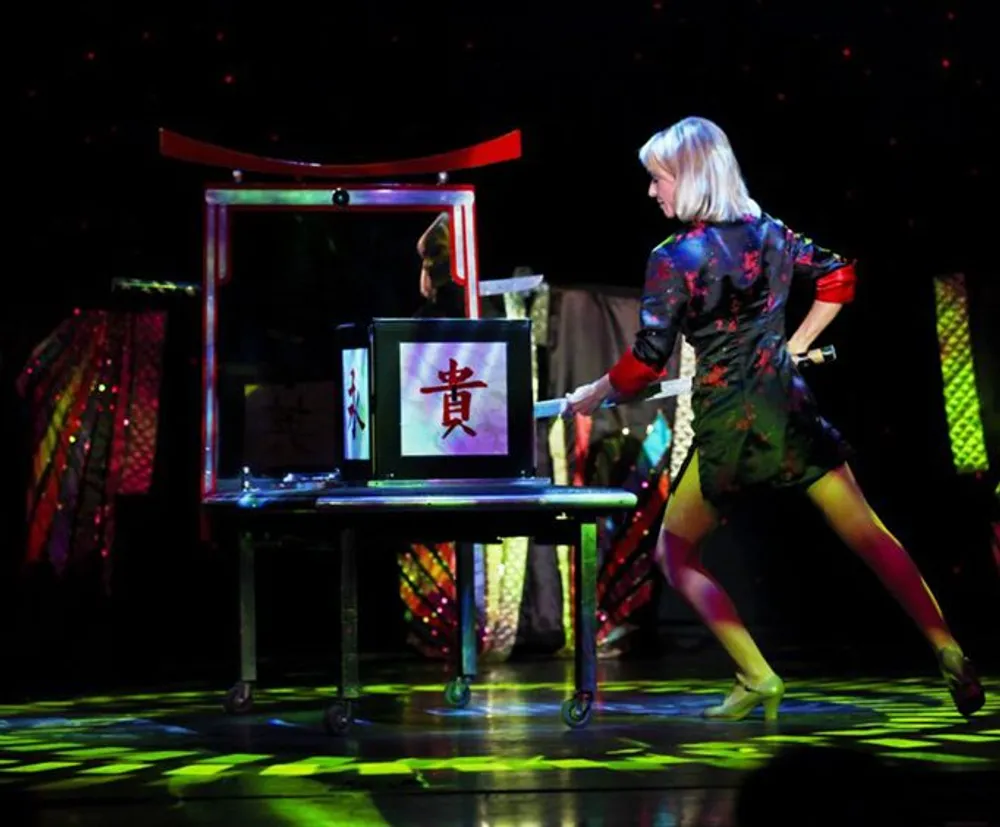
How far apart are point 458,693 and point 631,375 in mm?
1145

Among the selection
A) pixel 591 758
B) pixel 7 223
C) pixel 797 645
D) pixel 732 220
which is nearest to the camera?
pixel 591 758

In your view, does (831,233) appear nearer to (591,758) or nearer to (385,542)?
(385,542)

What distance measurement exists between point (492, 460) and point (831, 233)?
292cm

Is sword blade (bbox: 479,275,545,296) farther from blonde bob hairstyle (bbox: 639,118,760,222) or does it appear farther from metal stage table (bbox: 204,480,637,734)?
blonde bob hairstyle (bbox: 639,118,760,222)

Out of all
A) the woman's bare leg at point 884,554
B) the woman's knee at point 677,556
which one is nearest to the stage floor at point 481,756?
the woman's bare leg at point 884,554

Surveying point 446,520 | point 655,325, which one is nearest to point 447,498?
point 446,520

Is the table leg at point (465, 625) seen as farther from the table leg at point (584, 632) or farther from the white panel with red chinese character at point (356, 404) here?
the table leg at point (584, 632)

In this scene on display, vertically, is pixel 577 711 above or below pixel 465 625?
below

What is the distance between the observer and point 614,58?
709 cm

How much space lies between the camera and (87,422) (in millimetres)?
6586

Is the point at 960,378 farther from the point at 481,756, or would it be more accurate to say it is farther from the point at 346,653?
the point at 481,756

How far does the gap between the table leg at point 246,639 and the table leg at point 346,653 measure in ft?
1.86

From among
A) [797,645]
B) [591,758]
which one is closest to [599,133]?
[797,645]

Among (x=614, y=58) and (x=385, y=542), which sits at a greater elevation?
(x=614, y=58)
